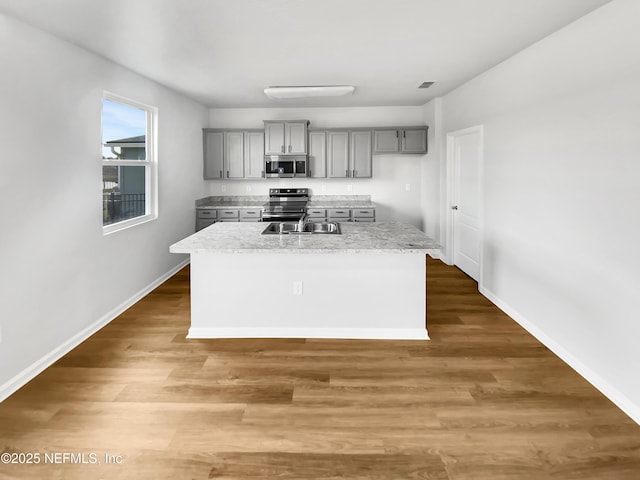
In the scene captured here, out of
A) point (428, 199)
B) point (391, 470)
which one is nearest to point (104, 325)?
point (391, 470)

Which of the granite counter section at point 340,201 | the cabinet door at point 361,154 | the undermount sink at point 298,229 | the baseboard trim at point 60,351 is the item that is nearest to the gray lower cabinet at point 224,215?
the granite counter section at point 340,201

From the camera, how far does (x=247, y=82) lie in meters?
4.98

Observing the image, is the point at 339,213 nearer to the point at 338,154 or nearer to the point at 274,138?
the point at 338,154

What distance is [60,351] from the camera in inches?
126

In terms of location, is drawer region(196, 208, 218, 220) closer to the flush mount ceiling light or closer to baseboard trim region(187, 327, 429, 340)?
the flush mount ceiling light

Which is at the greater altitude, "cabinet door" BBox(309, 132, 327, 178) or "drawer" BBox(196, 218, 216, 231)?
"cabinet door" BBox(309, 132, 327, 178)

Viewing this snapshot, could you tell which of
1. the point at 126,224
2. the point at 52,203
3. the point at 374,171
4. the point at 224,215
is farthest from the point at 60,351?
the point at 374,171

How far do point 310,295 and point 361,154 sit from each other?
3855mm

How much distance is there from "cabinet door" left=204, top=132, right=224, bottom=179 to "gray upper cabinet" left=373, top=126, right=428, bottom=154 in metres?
2.56

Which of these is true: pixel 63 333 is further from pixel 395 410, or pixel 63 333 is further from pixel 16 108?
pixel 395 410

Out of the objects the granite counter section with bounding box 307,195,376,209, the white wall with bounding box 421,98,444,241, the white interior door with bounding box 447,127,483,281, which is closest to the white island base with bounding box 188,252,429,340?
the white interior door with bounding box 447,127,483,281

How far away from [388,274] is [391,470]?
176 centimetres

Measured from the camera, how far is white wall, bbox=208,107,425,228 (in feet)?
22.9

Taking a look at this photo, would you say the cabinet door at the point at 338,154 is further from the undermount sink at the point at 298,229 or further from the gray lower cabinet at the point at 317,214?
the undermount sink at the point at 298,229
